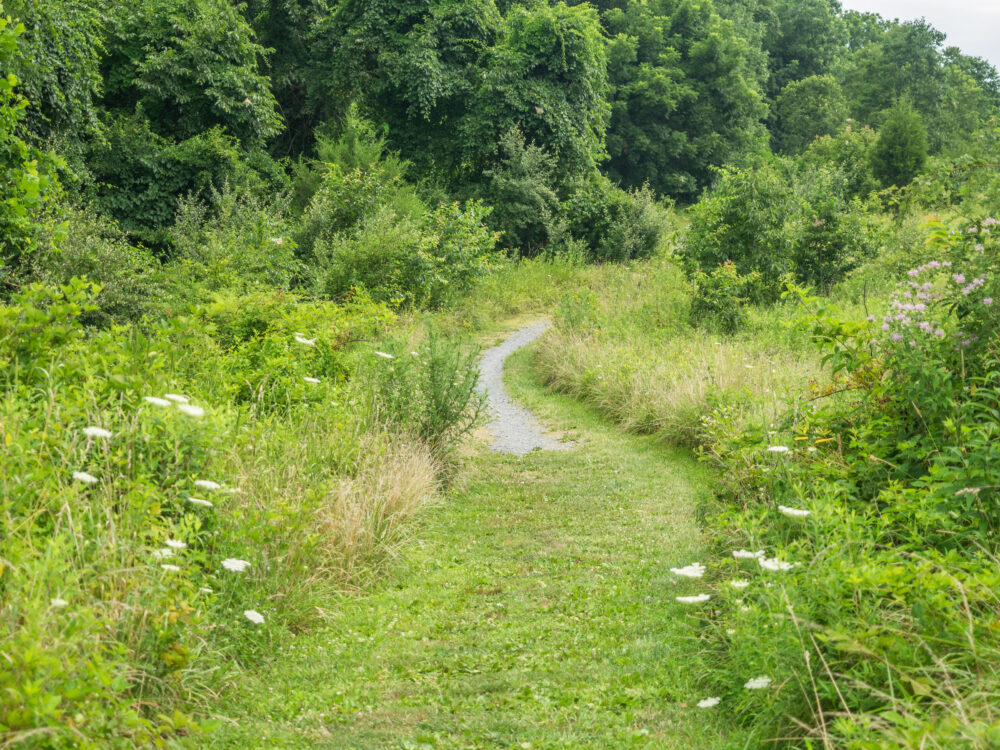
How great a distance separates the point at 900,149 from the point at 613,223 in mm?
11423

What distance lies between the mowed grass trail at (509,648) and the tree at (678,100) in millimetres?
36494

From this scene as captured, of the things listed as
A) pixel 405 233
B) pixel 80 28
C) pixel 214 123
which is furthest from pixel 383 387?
pixel 214 123

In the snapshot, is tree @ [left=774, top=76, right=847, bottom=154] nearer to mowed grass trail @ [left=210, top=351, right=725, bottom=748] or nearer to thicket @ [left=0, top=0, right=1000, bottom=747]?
thicket @ [left=0, top=0, right=1000, bottom=747]

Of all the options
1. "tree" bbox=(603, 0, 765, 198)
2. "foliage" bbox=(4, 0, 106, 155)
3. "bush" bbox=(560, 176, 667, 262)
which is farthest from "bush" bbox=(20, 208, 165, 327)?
"tree" bbox=(603, 0, 765, 198)

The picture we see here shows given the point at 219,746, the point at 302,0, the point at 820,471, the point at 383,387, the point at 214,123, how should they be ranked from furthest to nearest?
the point at 302,0
the point at 214,123
the point at 383,387
the point at 820,471
the point at 219,746

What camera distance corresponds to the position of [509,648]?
4.53 metres

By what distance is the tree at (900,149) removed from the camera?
2802 centimetres

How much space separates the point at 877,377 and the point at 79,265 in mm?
11446

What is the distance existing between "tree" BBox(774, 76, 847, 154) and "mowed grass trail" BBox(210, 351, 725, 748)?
155 feet

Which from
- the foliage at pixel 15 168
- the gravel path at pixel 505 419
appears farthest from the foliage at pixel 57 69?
the gravel path at pixel 505 419

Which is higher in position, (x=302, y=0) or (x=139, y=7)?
(x=302, y=0)

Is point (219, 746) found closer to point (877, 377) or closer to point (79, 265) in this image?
point (877, 377)

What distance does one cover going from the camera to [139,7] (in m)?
20.8

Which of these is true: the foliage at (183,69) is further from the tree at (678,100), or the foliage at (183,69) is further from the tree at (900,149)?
the tree at (678,100)
